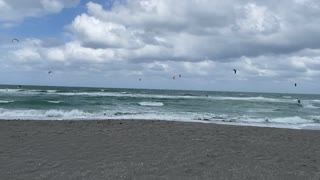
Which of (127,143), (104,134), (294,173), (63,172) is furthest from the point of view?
(104,134)

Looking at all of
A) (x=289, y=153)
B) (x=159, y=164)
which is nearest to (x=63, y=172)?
(x=159, y=164)

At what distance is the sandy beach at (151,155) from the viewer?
6582mm

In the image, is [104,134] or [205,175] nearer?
[205,175]

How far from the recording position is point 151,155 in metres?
8.20

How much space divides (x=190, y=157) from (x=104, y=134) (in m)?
4.30

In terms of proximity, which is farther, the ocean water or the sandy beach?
the ocean water

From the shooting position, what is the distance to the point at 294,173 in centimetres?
694

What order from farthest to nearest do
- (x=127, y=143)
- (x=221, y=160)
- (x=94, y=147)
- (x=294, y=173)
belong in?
1. (x=127, y=143)
2. (x=94, y=147)
3. (x=221, y=160)
4. (x=294, y=173)

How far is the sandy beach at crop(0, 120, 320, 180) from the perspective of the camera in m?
6.58

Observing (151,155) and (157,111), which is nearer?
(151,155)

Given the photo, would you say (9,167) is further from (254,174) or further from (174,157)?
(254,174)

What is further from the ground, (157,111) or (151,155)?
(151,155)

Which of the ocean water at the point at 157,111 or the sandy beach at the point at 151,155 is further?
the ocean water at the point at 157,111

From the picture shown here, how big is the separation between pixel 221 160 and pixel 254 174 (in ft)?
3.90
